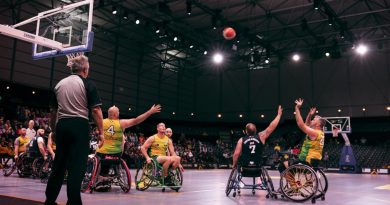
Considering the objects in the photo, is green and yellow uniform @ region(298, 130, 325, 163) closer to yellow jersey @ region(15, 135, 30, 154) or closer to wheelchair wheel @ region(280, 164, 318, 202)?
wheelchair wheel @ region(280, 164, 318, 202)

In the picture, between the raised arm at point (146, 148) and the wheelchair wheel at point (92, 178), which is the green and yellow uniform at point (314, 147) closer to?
the raised arm at point (146, 148)

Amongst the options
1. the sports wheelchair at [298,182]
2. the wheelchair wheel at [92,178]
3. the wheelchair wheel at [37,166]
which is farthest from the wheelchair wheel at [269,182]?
the wheelchair wheel at [37,166]

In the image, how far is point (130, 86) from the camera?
24.5 meters

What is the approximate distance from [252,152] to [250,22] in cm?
1618

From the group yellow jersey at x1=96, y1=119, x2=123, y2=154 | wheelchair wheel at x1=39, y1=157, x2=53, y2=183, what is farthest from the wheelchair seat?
wheelchair wheel at x1=39, y1=157, x2=53, y2=183

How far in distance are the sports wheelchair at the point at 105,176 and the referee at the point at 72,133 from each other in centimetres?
254

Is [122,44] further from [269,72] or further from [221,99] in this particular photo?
[269,72]

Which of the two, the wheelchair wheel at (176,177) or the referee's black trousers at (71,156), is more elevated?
the referee's black trousers at (71,156)

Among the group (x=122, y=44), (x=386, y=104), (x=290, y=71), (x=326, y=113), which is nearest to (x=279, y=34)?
(x=290, y=71)

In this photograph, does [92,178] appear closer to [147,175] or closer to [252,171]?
[147,175]

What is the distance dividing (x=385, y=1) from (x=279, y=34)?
6824mm

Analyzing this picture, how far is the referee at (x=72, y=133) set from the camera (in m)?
2.92

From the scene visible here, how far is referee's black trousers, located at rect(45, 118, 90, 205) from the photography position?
9.54 feet

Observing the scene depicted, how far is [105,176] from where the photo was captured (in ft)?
19.6
